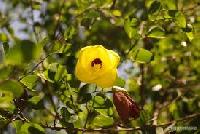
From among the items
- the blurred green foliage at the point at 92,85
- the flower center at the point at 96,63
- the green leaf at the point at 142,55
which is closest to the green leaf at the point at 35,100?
the blurred green foliage at the point at 92,85

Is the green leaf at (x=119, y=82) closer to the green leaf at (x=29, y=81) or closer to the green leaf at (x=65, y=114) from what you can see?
the green leaf at (x=65, y=114)

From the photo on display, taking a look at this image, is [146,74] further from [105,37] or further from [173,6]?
[173,6]

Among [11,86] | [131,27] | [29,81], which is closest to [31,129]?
[29,81]

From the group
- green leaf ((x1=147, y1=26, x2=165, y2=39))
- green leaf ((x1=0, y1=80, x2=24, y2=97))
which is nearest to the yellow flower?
green leaf ((x1=147, y1=26, x2=165, y2=39))

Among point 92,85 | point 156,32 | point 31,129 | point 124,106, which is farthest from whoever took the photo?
point 156,32

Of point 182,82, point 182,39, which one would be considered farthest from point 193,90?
point 182,39

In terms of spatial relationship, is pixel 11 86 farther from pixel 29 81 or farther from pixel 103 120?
pixel 103 120
